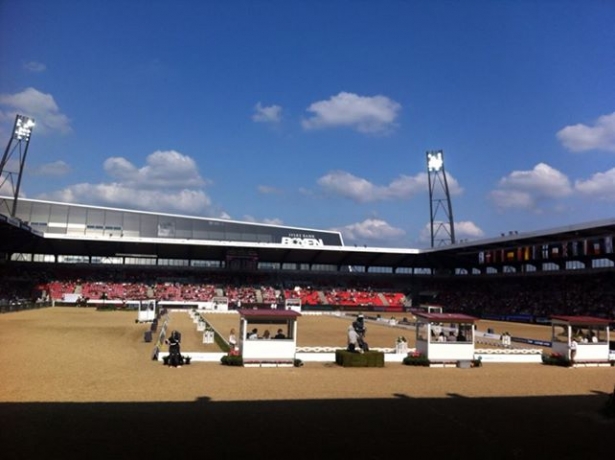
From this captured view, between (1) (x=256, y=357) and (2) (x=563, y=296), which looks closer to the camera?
(1) (x=256, y=357)

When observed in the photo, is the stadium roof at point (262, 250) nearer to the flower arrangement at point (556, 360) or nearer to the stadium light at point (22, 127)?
the stadium light at point (22, 127)

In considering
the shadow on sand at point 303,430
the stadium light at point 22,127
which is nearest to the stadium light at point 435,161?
the stadium light at point 22,127

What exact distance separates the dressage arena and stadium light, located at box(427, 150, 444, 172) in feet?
185

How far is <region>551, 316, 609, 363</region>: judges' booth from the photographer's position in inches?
922

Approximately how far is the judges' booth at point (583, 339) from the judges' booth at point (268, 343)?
12.1 meters

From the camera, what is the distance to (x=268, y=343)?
2016 cm

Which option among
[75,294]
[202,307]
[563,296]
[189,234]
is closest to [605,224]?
[563,296]

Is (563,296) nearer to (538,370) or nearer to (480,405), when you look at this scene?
(538,370)

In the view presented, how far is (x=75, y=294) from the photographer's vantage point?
64.6 metres

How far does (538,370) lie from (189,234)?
249ft

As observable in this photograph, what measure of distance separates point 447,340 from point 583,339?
6.66 meters

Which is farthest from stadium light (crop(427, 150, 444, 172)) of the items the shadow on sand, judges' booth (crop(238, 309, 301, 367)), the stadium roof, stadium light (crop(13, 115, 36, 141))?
the shadow on sand

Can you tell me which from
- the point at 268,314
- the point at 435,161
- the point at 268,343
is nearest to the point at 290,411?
the point at 268,343

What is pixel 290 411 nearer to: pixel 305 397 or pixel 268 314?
pixel 305 397
